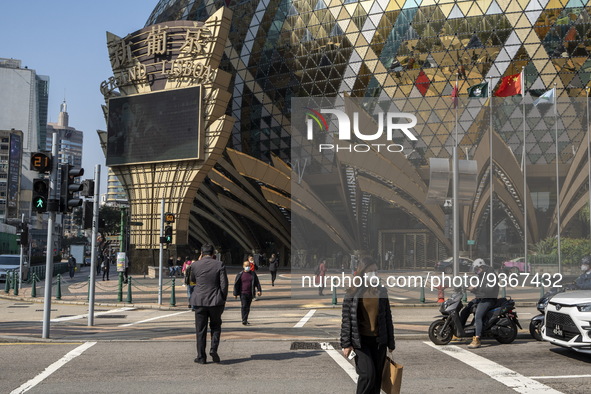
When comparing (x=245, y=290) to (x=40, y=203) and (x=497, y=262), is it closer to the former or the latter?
(x=40, y=203)

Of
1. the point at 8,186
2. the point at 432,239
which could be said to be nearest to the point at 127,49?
the point at 432,239

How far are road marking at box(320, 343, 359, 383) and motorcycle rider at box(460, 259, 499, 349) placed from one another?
269cm

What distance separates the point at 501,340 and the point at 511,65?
39.7 metres

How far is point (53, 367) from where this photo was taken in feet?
31.8

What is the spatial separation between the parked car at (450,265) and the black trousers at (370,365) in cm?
798

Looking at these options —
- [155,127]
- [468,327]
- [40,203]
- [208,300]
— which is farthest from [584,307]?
[155,127]

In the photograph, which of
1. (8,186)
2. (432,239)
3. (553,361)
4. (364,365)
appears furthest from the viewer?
(8,186)

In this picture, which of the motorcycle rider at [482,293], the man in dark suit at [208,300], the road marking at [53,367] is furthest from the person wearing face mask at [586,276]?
the road marking at [53,367]

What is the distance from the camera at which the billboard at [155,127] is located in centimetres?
4419

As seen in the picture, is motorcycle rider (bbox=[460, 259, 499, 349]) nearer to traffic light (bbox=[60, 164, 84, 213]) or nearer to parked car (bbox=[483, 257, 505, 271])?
parked car (bbox=[483, 257, 505, 271])

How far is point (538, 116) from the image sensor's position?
39250 mm

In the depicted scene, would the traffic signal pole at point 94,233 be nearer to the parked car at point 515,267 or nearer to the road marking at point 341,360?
the road marking at point 341,360

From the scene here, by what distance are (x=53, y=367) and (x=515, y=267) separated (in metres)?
9.60

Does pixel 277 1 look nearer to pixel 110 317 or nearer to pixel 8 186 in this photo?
pixel 110 317
